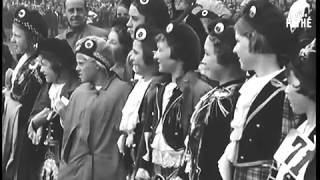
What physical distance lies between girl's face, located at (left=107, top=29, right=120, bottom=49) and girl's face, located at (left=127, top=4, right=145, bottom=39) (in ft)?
0.32

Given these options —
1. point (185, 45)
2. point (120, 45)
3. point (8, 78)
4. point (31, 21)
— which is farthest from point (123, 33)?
point (8, 78)

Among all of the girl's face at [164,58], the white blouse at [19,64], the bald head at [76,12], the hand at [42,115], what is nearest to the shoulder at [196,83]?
the girl's face at [164,58]

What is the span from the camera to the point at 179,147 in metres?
3.80

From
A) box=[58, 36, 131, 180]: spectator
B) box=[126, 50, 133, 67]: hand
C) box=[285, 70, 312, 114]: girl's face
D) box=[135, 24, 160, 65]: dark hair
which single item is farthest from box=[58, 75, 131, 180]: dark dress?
box=[285, 70, 312, 114]: girl's face

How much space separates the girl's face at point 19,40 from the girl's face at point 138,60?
0.86 m

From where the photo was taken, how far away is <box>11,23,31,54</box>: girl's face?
14.9 ft

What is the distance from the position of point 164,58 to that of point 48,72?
0.93 meters

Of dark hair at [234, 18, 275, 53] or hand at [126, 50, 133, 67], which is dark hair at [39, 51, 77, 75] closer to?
hand at [126, 50, 133, 67]

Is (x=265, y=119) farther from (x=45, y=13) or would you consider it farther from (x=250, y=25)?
(x=45, y=13)

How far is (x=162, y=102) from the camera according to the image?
3.91m

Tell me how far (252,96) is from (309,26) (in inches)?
16.3

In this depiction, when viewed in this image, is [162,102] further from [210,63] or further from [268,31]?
[268,31]

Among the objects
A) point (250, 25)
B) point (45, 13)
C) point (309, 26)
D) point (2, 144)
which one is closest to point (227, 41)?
point (250, 25)

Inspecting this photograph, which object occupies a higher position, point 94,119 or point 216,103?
point 216,103
